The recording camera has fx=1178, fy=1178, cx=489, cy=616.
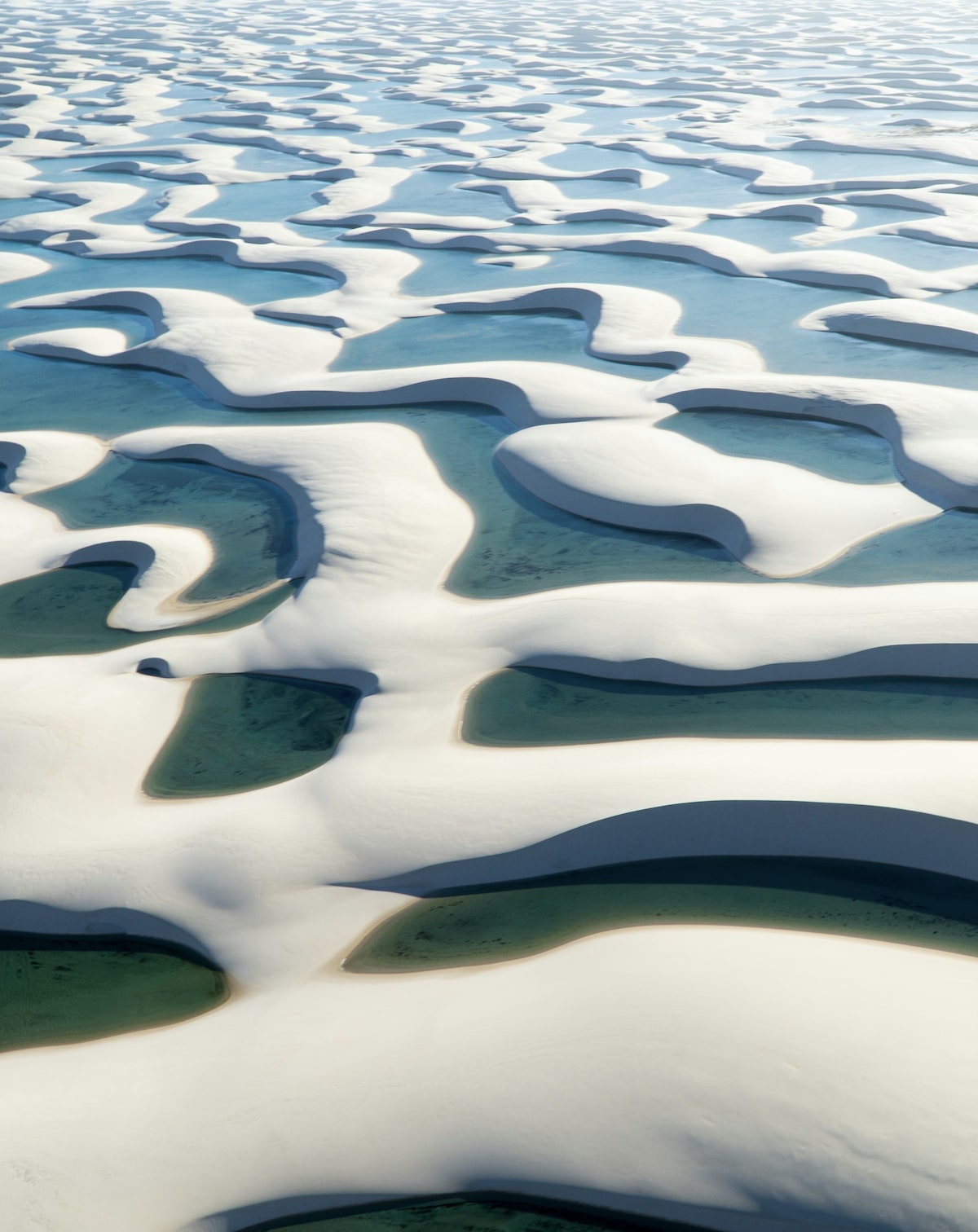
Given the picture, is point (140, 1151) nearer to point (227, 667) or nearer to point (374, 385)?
point (227, 667)

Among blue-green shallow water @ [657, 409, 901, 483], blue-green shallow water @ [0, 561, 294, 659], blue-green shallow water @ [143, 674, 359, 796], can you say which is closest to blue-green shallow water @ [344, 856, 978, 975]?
blue-green shallow water @ [143, 674, 359, 796]

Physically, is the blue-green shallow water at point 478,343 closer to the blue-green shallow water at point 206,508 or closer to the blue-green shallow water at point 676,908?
the blue-green shallow water at point 206,508

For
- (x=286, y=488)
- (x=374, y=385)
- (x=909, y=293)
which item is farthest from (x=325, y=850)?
(x=909, y=293)

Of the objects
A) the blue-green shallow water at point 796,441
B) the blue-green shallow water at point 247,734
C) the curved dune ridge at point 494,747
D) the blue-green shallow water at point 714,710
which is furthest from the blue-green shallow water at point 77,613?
the blue-green shallow water at point 796,441

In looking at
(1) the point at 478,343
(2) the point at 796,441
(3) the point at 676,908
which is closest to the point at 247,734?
(3) the point at 676,908

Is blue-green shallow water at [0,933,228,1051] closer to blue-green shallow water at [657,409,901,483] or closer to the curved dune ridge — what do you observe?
the curved dune ridge

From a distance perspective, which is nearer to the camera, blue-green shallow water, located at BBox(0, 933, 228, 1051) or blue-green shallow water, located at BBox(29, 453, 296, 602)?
blue-green shallow water, located at BBox(0, 933, 228, 1051)

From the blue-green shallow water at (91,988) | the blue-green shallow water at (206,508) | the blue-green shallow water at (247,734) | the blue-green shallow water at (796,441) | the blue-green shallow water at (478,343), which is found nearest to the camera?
the blue-green shallow water at (91,988)
